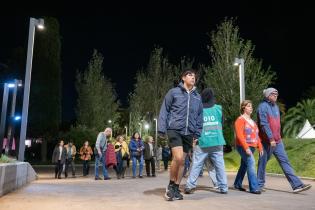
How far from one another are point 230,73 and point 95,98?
24073 millimetres

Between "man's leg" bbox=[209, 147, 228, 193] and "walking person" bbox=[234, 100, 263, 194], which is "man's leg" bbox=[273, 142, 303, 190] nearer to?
"walking person" bbox=[234, 100, 263, 194]

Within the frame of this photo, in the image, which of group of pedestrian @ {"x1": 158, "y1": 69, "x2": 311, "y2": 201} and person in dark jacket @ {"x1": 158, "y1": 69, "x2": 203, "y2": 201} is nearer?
person in dark jacket @ {"x1": 158, "y1": 69, "x2": 203, "y2": 201}

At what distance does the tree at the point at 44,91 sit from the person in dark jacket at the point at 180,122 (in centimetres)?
3761

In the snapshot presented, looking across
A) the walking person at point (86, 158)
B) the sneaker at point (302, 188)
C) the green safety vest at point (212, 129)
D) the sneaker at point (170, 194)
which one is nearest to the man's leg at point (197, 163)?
the green safety vest at point (212, 129)

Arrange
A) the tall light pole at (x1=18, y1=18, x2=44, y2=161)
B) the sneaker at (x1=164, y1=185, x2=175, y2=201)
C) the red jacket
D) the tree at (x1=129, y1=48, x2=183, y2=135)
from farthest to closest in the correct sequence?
the tree at (x1=129, y1=48, x2=183, y2=135) → the red jacket → the tall light pole at (x1=18, y1=18, x2=44, y2=161) → the sneaker at (x1=164, y1=185, x2=175, y2=201)

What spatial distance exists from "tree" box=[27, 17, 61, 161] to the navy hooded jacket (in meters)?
37.6

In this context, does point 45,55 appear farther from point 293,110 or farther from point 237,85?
point 293,110

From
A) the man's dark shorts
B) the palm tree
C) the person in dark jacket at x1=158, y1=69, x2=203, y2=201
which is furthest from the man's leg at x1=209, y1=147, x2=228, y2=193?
the palm tree

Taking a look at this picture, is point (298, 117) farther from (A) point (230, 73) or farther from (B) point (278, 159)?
(B) point (278, 159)

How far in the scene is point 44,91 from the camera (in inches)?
1699

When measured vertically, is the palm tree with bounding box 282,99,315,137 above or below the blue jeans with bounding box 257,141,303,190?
above

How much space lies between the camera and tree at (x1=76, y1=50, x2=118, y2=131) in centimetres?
5256

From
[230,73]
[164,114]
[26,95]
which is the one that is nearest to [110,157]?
[26,95]

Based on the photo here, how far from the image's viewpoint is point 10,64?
46312 mm
